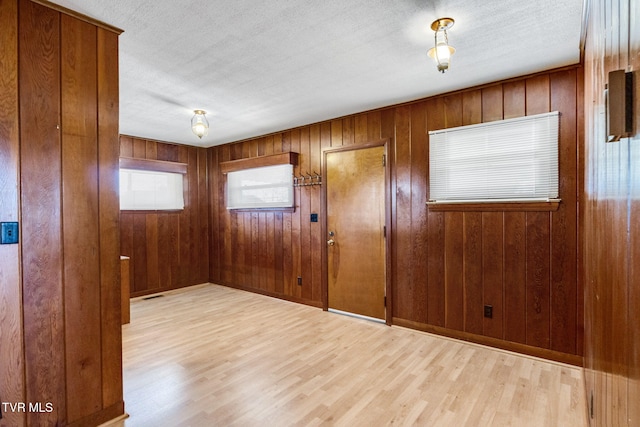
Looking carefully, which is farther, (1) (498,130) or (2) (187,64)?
(1) (498,130)

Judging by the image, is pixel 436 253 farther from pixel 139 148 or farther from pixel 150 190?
pixel 139 148

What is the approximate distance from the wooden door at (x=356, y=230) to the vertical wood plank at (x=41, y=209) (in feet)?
9.47

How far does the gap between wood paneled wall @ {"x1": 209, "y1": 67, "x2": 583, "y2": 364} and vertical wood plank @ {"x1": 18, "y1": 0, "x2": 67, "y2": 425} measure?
2946 mm

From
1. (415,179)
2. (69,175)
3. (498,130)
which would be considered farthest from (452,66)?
(69,175)

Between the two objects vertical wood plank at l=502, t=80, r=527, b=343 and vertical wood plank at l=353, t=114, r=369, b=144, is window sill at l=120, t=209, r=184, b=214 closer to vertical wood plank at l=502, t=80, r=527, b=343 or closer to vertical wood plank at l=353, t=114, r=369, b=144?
vertical wood plank at l=353, t=114, r=369, b=144

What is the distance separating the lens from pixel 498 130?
2945mm

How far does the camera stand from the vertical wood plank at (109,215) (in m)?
1.99

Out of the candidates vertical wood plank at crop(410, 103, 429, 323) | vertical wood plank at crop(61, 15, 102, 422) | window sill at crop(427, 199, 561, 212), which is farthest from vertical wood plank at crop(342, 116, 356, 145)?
vertical wood plank at crop(61, 15, 102, 422)

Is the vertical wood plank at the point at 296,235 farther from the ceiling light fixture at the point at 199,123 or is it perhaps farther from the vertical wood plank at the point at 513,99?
the vertical wood plank at the point at 513,99

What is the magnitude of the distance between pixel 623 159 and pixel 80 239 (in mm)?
2513

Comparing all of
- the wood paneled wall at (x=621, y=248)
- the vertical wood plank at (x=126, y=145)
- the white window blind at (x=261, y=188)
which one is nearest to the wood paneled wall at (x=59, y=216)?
the wood paneled wall at (x=621, y=248)

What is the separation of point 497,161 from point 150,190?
4.93 m

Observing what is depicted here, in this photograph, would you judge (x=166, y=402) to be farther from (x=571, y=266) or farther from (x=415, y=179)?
(x=571, y=266)

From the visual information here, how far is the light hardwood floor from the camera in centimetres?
204
